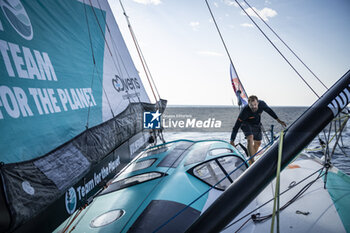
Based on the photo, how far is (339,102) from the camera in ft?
3.41

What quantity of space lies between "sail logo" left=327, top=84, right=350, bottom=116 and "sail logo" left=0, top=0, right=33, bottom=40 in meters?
2.28

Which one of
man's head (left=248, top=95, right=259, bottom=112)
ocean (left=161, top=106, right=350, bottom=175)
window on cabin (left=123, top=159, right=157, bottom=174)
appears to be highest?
man's head (left=248, top=95, right=259, bottom=112)

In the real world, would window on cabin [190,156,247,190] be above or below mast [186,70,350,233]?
below

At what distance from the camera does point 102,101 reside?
2766 millimetres

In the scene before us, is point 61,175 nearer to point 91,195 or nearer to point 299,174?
point 91,195

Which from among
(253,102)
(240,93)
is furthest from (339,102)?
(240,93)

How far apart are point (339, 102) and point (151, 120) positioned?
3206mm

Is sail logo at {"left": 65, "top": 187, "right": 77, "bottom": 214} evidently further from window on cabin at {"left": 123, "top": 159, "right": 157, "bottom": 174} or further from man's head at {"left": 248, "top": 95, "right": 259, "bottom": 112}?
man's head at {"left": 248, "top": 95, "right": 259, "bottom": 112}

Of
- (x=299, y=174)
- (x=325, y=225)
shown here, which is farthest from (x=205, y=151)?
(x=325, y=225)

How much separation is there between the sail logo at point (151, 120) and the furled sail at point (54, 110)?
2.60ft

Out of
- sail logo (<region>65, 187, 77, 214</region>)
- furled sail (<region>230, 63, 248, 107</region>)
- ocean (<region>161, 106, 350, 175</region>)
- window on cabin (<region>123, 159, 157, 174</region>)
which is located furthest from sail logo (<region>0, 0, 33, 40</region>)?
furled sail (<region>230, 63, 248, 107</region>)

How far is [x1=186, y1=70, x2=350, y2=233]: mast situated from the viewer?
0.92 m

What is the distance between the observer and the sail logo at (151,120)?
3857mm

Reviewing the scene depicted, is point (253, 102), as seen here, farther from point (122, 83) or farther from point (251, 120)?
point (122, 83)
